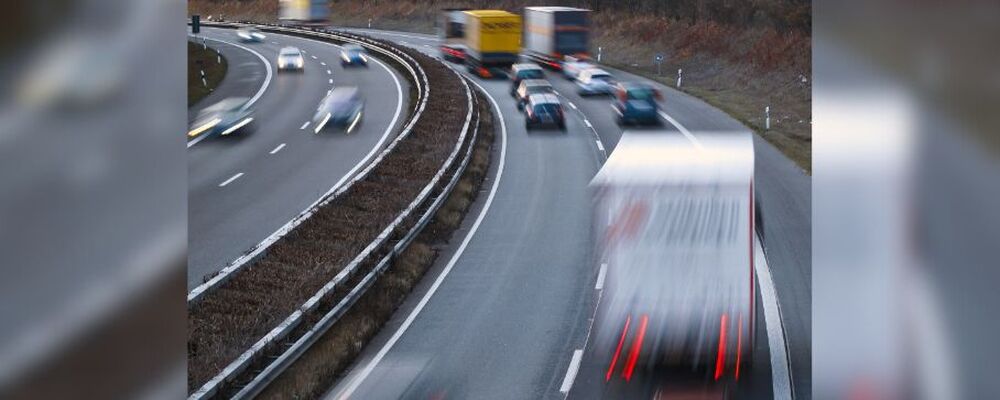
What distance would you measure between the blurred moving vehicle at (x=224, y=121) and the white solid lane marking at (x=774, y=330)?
2995 cm

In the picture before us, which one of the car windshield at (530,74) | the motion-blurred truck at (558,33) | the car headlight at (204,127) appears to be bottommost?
the car headlight at (204,127)

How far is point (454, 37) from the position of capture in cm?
8375

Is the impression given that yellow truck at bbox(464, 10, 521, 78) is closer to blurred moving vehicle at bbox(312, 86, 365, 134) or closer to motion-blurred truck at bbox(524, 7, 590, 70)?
motion-blurred truck at bbox(524, 7, 590, 70)

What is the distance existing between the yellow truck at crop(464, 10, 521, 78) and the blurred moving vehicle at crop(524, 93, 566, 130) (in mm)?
17401

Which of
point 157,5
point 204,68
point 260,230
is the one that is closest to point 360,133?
point 260,230

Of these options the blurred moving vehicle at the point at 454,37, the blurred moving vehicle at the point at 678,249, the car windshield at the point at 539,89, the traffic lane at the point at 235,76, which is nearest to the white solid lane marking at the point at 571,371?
the blurred moving vehicle at the point at 678,249

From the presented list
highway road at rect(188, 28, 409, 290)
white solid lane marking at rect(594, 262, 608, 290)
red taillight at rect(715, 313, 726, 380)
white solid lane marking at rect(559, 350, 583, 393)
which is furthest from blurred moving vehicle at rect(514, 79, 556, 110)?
red taillight at rect(715, 313, 726, 380)

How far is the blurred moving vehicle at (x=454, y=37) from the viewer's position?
268ft

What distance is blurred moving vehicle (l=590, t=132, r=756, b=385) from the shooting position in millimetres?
18531

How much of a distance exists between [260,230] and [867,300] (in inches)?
1148

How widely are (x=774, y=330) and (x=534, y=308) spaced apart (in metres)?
4.92

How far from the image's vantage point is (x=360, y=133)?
54844 millimetres

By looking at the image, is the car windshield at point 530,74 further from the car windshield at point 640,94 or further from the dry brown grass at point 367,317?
the dry brown grass at point 367,317

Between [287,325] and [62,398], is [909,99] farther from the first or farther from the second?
[287,325]
